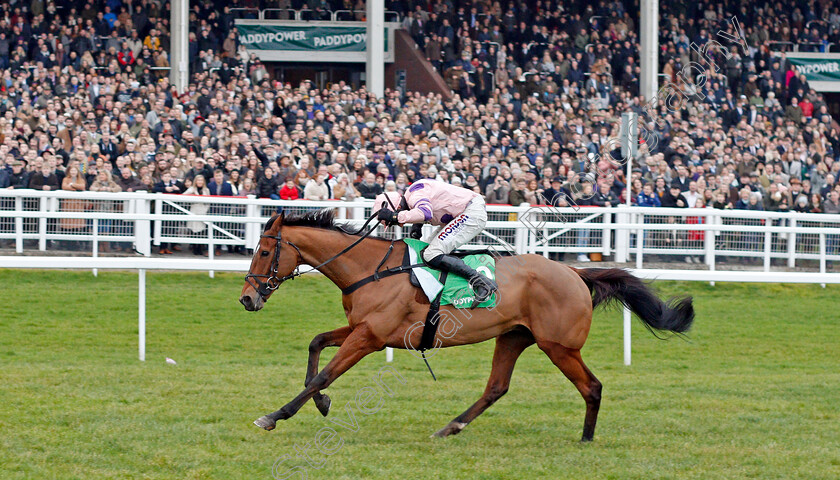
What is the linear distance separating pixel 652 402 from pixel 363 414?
197cm

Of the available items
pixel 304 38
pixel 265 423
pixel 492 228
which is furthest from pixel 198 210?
pixel 304 38

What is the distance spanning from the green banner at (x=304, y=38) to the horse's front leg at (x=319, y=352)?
17650mm

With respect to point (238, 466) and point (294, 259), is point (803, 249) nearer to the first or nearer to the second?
point (294, 259)

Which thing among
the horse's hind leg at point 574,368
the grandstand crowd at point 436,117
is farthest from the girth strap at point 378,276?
the grandstand crowd at point 436,117

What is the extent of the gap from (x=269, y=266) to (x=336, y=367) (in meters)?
0.71

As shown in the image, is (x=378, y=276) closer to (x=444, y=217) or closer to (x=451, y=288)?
(x=451, y=288)

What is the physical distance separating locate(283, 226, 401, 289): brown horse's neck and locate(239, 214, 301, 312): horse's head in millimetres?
53

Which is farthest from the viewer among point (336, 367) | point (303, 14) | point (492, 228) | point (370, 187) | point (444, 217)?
point (303, 14)

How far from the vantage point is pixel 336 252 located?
617 centimetres

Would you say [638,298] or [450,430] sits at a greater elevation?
[638,298]

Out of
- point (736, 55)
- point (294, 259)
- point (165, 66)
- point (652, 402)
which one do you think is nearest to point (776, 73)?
point (736, 55)

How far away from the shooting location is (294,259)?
6152 millimetres

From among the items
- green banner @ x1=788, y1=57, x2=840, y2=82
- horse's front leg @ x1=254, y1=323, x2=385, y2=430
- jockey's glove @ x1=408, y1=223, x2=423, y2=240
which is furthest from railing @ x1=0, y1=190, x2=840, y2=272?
green banner @ x1=788, y1=57, x2=840, y2=82

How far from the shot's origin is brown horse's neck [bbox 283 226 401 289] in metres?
6.14
